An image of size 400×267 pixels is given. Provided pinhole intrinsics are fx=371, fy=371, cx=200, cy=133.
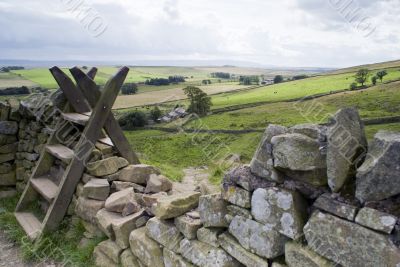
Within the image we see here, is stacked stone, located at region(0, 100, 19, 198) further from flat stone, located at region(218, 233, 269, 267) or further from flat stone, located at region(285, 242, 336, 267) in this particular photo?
flat stone, located at region(285, 242, 336, 267)

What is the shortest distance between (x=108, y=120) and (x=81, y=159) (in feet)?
2.87

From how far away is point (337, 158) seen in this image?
10.9 feet

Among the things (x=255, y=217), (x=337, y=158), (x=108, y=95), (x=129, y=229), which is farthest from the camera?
(x=108, y=95)

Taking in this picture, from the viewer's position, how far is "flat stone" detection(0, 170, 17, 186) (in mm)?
9195

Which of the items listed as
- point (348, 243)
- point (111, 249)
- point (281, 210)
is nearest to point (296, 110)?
point (111, 249)

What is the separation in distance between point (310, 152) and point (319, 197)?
1.40 ft

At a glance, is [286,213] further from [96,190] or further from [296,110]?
[296,110]

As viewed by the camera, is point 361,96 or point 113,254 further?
point 361,96

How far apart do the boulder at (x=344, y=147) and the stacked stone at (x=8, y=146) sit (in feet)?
26.8

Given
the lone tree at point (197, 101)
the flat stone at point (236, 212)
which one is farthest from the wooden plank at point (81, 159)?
the lone tree at point (197, 101)

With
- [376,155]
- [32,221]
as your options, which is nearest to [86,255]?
[32,221]

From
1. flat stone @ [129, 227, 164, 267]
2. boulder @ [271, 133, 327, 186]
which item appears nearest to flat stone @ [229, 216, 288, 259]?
boulder @ [271, 133, 327, 186]

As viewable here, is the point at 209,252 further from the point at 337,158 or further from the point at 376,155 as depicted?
the point at 376,155

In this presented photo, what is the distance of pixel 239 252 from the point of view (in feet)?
13.3
